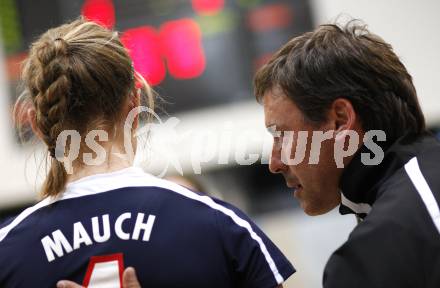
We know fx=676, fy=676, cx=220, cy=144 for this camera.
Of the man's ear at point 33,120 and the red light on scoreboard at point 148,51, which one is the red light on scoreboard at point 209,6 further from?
the man's ear at point 33,120

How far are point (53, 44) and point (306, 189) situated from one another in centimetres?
49

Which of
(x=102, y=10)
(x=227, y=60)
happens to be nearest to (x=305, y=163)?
(x=227, y=60)

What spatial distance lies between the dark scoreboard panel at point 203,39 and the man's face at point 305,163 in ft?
6.17

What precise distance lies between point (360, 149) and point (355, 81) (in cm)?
11

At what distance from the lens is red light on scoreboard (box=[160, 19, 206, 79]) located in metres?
3.10

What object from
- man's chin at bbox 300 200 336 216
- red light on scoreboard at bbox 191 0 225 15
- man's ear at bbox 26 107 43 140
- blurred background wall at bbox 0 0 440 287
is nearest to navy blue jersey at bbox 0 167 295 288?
man's ear at bbox 26 107 43 140

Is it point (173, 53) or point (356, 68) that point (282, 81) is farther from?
point (173, 53)

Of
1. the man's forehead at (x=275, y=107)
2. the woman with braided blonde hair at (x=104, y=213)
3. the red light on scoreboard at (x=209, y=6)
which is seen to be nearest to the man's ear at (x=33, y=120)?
the woman with braided blonde hair at (x=104, y=213)

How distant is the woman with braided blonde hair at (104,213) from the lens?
95 centimetres

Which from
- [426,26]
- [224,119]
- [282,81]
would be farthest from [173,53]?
[282,81]

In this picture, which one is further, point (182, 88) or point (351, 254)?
point (182, 88)

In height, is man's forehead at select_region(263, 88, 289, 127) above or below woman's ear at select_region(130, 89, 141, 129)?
below

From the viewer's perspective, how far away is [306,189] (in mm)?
1176

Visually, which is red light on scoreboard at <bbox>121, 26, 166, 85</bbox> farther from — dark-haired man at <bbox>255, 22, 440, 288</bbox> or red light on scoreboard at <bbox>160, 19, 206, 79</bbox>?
dark-haired man at <bbox>255, 22, 440, 288</bbox>
